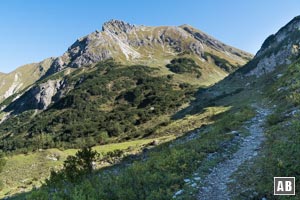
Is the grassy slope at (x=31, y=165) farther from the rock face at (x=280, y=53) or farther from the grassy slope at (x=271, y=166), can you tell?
the rock face at (x=280, y=53)

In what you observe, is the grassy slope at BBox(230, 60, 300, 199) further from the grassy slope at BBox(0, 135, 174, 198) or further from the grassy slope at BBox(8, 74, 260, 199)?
the grassy slope at BBox(0, 135, 174, 198)

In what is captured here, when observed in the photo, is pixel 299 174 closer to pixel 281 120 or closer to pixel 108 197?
pixel 108 197

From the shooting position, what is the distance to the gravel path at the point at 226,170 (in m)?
14.7

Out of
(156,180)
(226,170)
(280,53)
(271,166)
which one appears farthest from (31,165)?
(280,53)

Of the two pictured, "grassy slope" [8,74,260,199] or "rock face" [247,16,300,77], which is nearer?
"grassy slope" [8,74,260,199]

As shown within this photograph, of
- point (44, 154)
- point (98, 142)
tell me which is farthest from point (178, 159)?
point (98, 142)

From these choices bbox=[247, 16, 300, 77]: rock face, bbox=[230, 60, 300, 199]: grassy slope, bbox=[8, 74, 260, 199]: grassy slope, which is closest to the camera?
bbox=[230, 60, 300, 199]: grassy slope

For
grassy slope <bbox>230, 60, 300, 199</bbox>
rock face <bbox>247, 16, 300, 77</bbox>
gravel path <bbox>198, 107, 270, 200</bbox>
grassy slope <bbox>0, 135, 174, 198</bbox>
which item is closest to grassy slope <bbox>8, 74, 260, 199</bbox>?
gravel path <bbox>198, 107, 270, 200</bbox>

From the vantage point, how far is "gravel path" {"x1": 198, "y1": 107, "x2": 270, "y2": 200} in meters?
14.7

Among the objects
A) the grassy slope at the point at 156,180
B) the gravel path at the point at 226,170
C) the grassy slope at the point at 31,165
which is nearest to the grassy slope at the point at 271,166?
the gravel path at the point at 226,170

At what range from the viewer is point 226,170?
17.5 m

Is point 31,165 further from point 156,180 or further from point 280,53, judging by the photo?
point 280,53

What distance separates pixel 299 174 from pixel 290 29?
14029cm

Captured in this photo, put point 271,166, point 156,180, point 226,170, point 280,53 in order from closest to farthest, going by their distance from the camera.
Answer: point 271,166 → point 226,170 → point 156,180 → point 280,53
